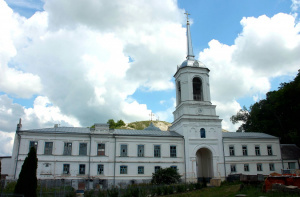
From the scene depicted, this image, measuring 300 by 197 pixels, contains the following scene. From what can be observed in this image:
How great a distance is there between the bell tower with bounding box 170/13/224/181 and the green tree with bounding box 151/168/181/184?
3.99 metres

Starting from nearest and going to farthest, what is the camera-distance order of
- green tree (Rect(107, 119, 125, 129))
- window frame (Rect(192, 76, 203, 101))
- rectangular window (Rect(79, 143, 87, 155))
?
rectangular window (Rect(79, 143, 87, 155)) → window frame (Rect(192, 76, 203, 101)) → green tree (Rect(107, 119, 125, 129))

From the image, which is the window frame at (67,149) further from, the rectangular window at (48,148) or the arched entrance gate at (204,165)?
the arched entrance gate at (204,165)

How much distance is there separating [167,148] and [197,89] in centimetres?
1088

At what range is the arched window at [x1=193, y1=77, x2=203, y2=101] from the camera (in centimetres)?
3925

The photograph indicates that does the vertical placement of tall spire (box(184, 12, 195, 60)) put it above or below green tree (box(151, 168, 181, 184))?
above

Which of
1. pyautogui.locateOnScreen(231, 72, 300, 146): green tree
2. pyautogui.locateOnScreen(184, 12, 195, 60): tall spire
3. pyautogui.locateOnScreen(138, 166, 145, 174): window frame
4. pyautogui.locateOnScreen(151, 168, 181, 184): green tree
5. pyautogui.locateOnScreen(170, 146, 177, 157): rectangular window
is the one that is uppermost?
pyautogui.locateOnScreen(184, 12, 195, 60): tall spire

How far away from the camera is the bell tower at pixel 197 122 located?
116ft

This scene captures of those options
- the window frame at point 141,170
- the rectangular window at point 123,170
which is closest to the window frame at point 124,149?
the rectangular window at point 123,170

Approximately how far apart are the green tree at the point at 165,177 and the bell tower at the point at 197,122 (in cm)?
399

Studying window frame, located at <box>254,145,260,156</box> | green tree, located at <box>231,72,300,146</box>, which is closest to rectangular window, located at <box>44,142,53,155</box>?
window frame, located at <box>254,145,260,156</box>

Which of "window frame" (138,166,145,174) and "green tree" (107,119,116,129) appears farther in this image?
"green tree" (107,119,116,129)

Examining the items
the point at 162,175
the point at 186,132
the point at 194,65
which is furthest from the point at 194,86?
the point at 162,175

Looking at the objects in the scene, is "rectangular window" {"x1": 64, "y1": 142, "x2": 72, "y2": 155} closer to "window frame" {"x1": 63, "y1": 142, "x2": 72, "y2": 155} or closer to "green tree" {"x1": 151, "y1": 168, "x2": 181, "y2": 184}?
"window frame" {"x1": 63, "y1": 142, "x2": 72, "y2": 155}

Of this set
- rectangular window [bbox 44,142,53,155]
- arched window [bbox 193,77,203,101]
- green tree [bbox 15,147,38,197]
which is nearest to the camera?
green tree [bbox 15,147,38,197]
